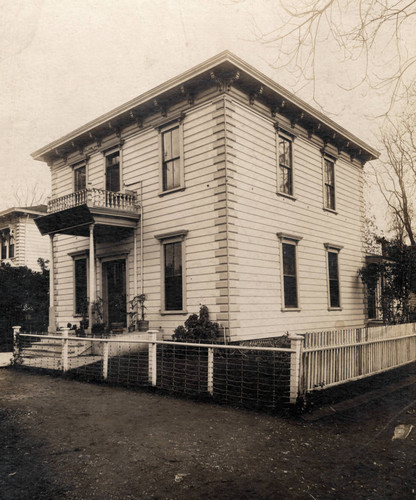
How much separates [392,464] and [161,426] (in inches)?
115

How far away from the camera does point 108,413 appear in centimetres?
673

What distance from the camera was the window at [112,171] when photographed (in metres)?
16.1

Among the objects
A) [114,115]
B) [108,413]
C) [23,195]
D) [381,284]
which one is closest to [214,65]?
[114,115]

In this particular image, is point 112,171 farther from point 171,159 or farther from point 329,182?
point 329,182

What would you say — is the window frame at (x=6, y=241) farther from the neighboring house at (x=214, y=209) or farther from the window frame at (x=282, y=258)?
the window frame at (x=282, y=258)

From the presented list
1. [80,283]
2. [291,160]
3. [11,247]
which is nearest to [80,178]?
[80,283]

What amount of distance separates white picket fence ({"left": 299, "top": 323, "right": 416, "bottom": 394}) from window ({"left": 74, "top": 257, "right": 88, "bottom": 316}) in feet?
37.5

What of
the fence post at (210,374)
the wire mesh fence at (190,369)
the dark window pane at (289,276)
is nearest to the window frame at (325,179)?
the dark window pane at (289,276)

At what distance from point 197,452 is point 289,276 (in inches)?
400

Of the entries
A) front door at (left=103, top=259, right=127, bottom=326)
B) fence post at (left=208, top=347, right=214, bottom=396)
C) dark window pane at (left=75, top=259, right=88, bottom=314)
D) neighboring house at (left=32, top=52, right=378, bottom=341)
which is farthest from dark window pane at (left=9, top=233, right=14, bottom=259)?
fence post at (left=208, top=347, right=214, bottom=396)

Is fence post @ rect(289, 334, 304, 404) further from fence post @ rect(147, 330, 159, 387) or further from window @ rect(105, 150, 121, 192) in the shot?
window @ rect(105, 150, 121, 192)

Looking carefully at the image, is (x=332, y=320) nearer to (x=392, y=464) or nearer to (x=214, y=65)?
(x=214, y=65)

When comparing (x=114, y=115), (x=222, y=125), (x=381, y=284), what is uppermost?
(x=114, y=115)

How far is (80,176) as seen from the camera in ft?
58.9
